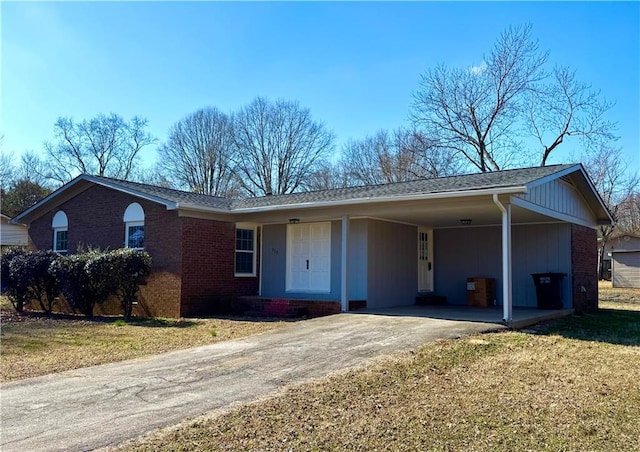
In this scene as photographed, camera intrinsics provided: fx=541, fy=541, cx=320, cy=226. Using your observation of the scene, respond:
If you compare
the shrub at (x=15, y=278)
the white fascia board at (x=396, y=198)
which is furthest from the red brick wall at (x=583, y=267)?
the shrub at (x=15, y=278)

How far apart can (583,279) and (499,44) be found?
2161 cm

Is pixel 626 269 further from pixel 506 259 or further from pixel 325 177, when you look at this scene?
pixel 506 259

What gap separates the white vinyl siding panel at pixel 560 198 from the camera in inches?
454

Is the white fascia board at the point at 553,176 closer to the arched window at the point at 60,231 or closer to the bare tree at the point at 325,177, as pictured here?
the arched window at the point at 60,231

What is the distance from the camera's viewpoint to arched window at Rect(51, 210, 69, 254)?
1661 cm

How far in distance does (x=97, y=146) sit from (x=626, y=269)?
36791mm

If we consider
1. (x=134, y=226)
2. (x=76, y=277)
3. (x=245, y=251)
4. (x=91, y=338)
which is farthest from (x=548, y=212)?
(x=76, y=277)

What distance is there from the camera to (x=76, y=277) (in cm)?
1352

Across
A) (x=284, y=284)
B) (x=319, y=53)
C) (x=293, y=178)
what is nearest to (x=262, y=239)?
(x=284, y=284)

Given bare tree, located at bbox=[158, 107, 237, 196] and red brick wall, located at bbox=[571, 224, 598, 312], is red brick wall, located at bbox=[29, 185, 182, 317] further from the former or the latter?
bare tree, located at bbox=[158, 107, 237, 196]

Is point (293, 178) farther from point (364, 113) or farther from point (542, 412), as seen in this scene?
point (542, 412)

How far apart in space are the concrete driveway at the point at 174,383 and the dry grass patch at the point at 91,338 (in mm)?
656

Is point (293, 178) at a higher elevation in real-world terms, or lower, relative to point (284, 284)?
higher

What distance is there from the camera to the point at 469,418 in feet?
16.4
